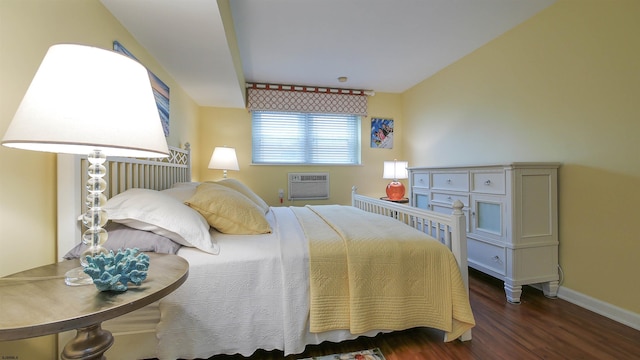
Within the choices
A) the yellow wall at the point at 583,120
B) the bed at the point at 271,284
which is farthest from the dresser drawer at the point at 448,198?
the bed at the point at 271,284

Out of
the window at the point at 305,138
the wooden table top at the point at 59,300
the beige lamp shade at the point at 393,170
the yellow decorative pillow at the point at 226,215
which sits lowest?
the wooden table top at the point at 59,300

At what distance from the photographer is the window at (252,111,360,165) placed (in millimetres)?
3789

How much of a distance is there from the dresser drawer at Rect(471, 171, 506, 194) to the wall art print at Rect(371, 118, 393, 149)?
193 centimetres

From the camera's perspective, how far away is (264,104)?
11.9 feet

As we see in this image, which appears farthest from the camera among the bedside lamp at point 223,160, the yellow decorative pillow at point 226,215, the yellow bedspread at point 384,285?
the bedside lamp at point 223,160

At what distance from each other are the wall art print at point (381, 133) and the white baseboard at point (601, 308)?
2681 mm

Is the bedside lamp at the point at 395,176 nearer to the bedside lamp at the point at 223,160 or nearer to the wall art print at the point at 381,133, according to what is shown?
the wall art print at the point at 381,133

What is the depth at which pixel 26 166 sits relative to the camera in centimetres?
103

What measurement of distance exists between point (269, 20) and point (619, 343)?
3.21 metres

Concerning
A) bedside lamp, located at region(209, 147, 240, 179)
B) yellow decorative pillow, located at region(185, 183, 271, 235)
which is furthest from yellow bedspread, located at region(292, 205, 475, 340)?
bedside lamp, located at region(209, 147, 240, 179)

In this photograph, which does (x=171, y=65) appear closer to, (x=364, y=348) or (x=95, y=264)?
(x=95, y=264)

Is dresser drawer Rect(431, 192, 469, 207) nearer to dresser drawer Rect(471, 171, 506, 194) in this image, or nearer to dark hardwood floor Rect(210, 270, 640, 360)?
dresser drawer Rect(471, 171, 506, 194)

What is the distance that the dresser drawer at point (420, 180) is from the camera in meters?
2.90

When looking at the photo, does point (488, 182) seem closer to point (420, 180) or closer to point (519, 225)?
point (519, 225)
